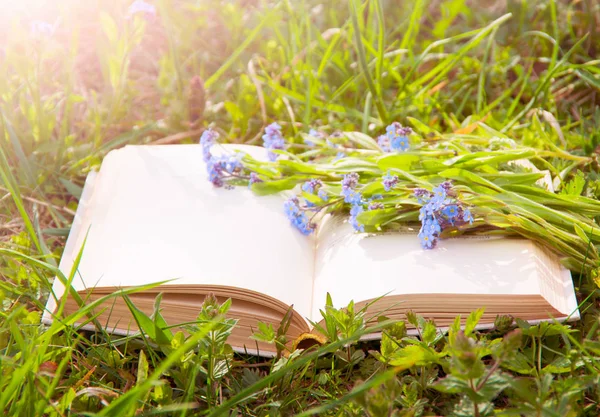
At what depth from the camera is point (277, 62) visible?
2.58m

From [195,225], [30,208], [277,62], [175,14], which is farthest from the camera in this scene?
[175,14]

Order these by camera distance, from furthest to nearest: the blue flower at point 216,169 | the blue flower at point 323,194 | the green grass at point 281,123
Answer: the blue flower at point 216,169 < the blue flower at point 323,194 < the green grass at point 281,123

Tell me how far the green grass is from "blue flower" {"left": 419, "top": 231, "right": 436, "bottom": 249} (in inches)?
9.2

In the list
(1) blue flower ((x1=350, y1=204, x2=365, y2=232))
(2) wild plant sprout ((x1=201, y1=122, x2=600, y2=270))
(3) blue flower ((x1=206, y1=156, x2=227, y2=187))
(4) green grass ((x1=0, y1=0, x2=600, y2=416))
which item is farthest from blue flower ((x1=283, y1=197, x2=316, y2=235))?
(4) green grass ((x1=0, y1=0, x2=600, y2=416))

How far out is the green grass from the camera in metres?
Answer: 1.23

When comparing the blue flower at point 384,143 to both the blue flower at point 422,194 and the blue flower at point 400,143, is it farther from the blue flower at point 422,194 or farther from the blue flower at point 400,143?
the blue flower at point 422,194

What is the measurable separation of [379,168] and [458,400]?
0.63 metres

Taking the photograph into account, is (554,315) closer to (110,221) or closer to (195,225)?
(195,225)

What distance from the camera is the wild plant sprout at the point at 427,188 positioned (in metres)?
1.53

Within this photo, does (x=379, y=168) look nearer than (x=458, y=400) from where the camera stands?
No

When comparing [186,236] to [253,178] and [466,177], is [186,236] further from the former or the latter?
[466,177]

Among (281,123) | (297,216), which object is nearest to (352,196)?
(297,216)

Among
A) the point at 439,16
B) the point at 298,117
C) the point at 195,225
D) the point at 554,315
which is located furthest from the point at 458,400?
A: the point at 439,16

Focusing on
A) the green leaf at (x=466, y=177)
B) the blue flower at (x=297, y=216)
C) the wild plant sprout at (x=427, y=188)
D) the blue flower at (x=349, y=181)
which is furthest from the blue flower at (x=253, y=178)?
the green leaf at (x=466, y=177)
